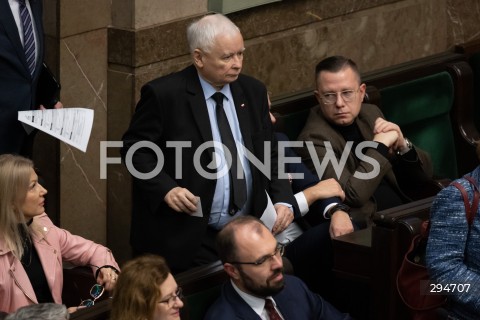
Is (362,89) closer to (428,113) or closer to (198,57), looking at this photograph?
(428,113)

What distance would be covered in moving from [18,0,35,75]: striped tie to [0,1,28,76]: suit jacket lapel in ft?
0.11

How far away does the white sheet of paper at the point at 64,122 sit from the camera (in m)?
5.20


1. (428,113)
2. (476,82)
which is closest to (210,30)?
(428,113)

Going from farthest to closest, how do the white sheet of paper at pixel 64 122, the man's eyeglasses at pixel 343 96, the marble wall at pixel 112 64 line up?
the marble wall at pixel 112 64, the man's eyeglasses at pixel 343 96, the white sheet of paper at pixel 64 122

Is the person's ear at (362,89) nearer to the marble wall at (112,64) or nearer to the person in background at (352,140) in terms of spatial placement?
the person in background at (352,140)

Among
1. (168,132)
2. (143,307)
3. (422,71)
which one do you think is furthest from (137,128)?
(422,71)

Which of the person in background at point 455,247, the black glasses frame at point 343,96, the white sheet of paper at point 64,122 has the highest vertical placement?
the black glasses frame at point 343,96

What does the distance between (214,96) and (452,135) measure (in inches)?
86.5

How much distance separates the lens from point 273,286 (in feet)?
15.9

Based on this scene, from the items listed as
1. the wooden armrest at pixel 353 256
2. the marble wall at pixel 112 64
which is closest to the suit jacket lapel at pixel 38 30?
the marble wall at pixel 112 64

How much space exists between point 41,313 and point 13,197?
745mm

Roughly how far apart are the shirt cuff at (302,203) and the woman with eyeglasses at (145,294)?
1414 mm

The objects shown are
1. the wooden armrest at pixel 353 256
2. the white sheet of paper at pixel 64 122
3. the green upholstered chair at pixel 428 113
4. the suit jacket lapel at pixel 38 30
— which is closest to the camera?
the white sheet of paper at pixel 64 122

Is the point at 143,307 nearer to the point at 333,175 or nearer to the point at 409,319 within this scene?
the point at 409,319
